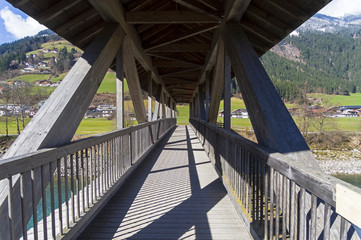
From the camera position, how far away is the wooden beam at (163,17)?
5007mm

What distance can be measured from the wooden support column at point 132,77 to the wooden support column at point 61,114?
3.98 feet

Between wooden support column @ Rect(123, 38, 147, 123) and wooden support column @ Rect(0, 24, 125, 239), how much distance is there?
1.21 meters

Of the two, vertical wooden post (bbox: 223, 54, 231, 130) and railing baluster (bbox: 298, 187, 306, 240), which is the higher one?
vertical wooden post (bbox: 223, 54, 231, 130)

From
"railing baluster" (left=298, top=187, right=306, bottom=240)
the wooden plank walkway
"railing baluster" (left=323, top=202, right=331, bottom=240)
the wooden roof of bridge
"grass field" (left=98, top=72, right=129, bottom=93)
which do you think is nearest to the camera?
"railing baluster" (left=323, top=202, right=331, bottom=240)

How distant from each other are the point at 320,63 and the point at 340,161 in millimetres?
126419

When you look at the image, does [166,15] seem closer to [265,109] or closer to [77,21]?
[77,21]

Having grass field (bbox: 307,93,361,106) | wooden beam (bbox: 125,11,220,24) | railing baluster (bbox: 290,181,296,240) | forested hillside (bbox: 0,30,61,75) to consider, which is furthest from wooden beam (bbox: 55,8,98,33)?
forested hillside (bbox: 0,30,61,75)

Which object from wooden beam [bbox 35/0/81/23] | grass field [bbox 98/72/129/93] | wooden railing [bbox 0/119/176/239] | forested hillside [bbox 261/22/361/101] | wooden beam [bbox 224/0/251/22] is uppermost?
forested hillside [bbox 261/22/361/101]

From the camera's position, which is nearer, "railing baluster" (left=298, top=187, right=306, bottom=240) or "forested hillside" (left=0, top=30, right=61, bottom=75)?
"railing baluster" (left=298, top=187, right=306, bottom=240)

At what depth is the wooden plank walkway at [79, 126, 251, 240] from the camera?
2.69 meters

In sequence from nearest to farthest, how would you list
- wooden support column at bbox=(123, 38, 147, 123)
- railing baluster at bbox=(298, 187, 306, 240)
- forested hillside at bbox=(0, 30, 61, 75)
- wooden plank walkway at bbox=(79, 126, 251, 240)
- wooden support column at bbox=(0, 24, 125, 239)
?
railing baluster at bbox=(298, 187, 306, 240) → wooden support column at bbox=(0, 24, 125, 239) → wooden plank walkway at bbox=(79, 126, 251, 240) → wooden support column at bbox=(123, 38, 147, 123) → forested hillside at bbox=(0, 30, 61, 75)

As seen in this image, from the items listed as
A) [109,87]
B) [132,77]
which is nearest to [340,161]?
[132,77]

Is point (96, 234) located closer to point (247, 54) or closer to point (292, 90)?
point (247, 54)

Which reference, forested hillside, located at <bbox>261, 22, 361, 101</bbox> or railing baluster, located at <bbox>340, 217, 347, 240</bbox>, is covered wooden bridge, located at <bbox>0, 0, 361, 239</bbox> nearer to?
railing baluster, located at <bbox>340, 217, 347, 240</bbox>
